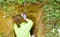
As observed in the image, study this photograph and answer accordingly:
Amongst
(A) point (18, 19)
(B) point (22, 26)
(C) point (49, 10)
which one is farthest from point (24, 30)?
(C) point (49, 10)

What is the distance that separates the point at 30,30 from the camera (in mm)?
4668

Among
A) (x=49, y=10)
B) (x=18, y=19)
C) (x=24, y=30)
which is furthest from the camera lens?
(x=49, y=10)

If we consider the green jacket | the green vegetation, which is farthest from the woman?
the green vegetation

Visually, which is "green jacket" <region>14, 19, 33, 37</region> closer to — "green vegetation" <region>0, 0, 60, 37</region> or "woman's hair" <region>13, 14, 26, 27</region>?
"woman's hair" <region>13, 14, 26, 27</region>

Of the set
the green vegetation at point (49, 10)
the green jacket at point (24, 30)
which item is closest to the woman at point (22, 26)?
the green jacket at point (24, 30)

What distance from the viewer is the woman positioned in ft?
14.3

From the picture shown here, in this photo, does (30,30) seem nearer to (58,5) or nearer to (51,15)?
(51,15)

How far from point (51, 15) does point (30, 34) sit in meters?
0.67

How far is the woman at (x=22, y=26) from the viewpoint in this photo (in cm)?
435

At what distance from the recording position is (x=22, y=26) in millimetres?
4426

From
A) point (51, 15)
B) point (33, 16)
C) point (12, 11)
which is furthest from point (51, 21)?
point (12, 11)

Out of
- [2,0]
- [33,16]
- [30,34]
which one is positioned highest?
[2,0]

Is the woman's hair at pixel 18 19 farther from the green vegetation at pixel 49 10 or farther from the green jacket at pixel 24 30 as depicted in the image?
the green vegetation at pixel 49 10

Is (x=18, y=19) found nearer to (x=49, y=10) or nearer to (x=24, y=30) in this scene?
(x=24, y=30)
